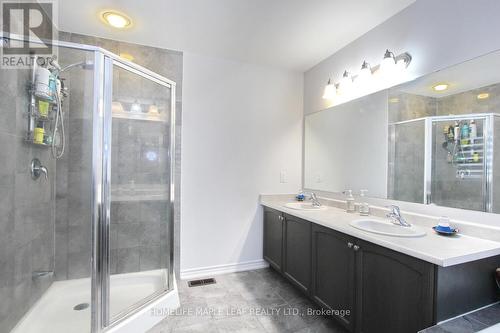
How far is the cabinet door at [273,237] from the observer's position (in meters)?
2.47

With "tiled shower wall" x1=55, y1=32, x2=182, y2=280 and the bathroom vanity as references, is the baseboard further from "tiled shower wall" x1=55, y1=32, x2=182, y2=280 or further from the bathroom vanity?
the bathroom vanity

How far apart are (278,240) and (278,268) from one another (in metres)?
0.29

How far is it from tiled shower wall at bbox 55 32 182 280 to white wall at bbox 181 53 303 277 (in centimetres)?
15

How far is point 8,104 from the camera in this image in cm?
153

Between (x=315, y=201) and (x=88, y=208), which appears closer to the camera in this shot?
(x=88, y=208)

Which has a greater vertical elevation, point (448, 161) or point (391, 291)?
point (448, 161)

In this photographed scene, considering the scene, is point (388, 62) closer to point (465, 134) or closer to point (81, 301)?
point (465, 134)

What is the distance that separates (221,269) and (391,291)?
185cm

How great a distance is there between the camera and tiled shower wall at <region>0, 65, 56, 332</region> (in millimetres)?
1488

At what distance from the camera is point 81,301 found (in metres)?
1.84

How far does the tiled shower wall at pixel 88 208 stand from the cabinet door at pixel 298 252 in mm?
1163

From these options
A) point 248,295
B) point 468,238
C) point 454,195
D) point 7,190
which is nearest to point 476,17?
point 454,195

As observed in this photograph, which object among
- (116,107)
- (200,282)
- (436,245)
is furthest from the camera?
(200,282)

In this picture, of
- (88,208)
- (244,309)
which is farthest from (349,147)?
(88,208)
